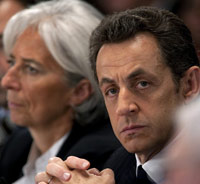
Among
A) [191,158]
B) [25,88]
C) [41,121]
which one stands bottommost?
[41,121]

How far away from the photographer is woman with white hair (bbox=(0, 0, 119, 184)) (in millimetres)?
2375

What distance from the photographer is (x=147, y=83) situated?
153 centimetres

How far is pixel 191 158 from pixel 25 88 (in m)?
1.77

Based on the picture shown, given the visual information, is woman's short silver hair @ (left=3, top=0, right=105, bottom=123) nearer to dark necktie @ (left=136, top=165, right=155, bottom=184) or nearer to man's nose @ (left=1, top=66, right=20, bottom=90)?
man's nose @ (left=1, top=66, right=20, bottom=90)

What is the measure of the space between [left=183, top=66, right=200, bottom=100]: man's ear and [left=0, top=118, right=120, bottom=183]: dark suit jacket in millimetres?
621

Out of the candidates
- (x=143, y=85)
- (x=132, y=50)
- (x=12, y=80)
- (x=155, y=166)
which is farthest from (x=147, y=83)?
(x=12, y=80)

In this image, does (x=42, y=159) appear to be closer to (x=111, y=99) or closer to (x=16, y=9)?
(x=111, y=99)

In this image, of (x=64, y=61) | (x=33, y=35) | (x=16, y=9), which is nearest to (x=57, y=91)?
(x=64, y=61)

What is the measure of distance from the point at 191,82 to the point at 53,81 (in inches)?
39.5

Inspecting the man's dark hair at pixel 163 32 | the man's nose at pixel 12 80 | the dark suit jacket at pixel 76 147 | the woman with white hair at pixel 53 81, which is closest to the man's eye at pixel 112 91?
the man's dark hair at pixel 163 32

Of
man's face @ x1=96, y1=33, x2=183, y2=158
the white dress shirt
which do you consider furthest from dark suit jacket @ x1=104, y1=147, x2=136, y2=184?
the white dress shirt

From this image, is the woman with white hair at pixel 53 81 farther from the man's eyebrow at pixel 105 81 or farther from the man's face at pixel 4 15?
the man's face at pixel 4 15

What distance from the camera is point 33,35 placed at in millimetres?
2439

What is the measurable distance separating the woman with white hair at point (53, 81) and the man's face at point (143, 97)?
30.5 inches
